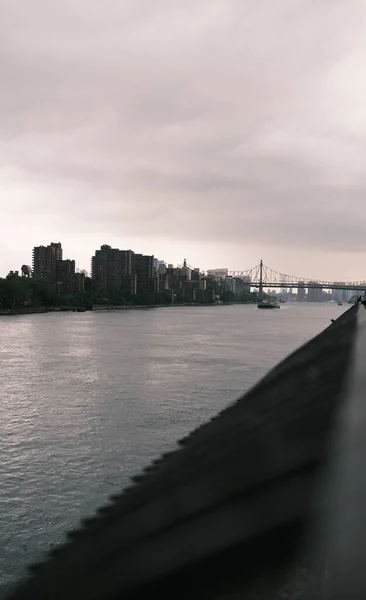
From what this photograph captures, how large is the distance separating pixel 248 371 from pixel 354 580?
2025cm

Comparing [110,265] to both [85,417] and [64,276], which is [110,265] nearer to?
[64,276]

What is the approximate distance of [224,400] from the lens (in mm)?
15188

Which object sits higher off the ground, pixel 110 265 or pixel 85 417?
pixel 110 265

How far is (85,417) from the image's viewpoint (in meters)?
13.4

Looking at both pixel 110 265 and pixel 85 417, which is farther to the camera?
pixel 110 265

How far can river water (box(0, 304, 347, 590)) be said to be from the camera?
24.6ft

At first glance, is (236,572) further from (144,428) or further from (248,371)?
(248,371)

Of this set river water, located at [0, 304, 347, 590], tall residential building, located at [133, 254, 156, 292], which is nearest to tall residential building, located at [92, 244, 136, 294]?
tall residential building, located at [133, 254, 156, 292]

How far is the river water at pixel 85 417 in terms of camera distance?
750 centimetres

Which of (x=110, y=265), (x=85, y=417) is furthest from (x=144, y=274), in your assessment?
(x=85, y=417)

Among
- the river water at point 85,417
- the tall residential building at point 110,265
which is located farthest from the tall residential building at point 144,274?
the river water at point 85,417

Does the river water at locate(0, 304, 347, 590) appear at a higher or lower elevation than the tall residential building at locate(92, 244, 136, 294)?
lower

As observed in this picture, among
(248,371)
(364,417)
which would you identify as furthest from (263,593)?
(248,371)

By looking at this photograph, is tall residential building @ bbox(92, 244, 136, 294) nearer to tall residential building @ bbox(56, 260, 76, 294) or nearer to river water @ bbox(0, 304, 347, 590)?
tall residential building @ bbox(56, 260, 76, 294)
